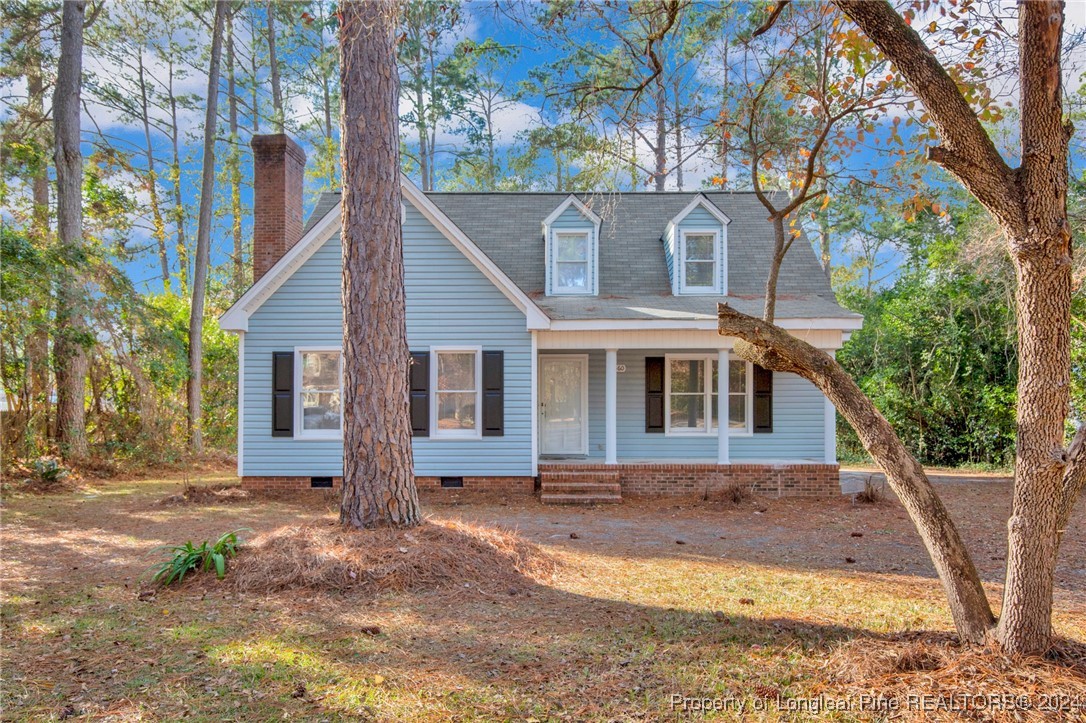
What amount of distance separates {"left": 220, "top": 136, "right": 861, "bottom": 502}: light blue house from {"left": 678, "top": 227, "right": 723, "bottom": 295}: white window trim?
0.04 meters

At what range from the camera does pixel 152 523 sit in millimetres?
9188

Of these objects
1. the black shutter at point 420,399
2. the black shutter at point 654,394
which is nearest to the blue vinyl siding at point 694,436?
the black shutter at point 654,394

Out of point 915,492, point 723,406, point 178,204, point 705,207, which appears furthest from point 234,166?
point 915,492

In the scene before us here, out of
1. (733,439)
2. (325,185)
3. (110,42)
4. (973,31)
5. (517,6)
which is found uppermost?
(110,42)

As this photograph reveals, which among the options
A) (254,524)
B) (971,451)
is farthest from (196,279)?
(971,451)

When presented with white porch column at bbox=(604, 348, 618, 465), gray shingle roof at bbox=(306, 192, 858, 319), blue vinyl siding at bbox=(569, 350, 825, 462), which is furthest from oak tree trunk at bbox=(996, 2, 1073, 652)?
blue vinyl siding at bbox=(569, 350, 825, 462)

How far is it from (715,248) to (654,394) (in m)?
3.07

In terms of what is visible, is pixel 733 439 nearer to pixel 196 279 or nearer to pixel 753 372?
pixel 753 372

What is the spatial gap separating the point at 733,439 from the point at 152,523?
966cm

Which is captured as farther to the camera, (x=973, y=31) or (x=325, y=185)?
(x=325, y=185)

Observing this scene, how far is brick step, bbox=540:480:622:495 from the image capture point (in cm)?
1145

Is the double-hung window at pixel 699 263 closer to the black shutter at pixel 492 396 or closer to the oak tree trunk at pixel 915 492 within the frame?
the black shutter at pixel 492 396

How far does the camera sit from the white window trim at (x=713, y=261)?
13188mm

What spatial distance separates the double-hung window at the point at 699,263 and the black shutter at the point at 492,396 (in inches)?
165
